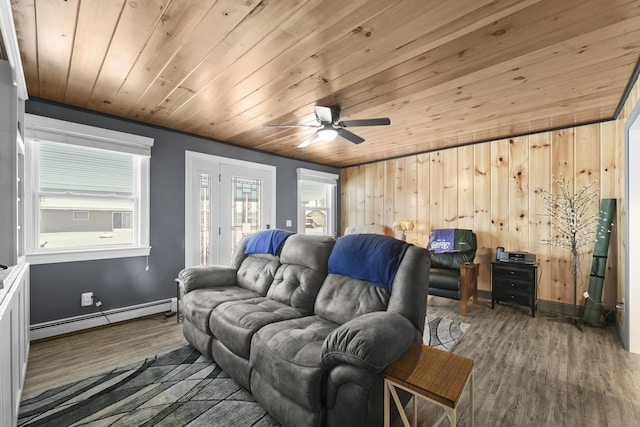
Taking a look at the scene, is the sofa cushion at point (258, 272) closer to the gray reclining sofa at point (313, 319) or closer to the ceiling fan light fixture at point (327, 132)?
the gray reclining sofa at point (313, 319)

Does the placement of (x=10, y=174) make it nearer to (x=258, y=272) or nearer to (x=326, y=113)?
(x=258, y=272)

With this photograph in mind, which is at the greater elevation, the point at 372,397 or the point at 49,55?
the point at 49,55

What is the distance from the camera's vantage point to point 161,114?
3.25 m

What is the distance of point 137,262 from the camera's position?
3492 mm

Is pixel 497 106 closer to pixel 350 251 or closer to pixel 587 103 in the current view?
pixel 587 103

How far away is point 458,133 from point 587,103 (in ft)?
4.30

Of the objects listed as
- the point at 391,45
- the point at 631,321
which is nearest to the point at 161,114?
the point at 391,45

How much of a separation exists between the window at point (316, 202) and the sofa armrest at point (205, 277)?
8.43ft

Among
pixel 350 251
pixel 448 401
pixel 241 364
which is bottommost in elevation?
pixel 241 364

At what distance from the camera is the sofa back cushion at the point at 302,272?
232 centimetres

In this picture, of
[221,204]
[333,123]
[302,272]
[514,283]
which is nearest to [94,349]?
[302,272]

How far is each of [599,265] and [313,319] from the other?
3.43 meters

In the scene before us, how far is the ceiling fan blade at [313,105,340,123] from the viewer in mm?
2617

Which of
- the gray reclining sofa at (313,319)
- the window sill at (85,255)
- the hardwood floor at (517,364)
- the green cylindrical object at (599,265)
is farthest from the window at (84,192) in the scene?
the green cylindrical object at (599,265)
